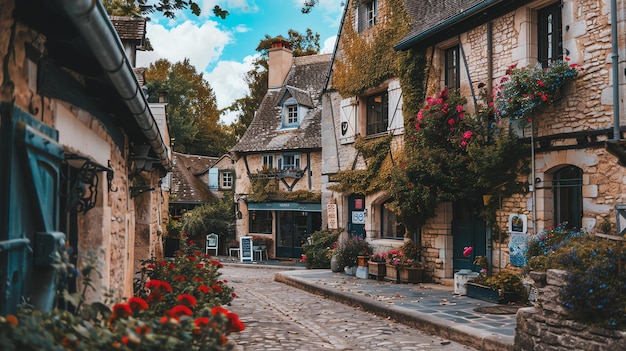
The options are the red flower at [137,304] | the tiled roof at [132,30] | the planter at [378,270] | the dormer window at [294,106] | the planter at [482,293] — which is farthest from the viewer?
the dormer window at [294,106]

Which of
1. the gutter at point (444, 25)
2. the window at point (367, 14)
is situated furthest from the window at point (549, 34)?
the window at point (367, 14)

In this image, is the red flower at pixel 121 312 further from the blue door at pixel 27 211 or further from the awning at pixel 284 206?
the awning at pixel 284 206

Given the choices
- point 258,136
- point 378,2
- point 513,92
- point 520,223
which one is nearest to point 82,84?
point 513,92

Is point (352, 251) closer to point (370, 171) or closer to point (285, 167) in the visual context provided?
point (370, 171)

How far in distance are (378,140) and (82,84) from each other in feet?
36.8

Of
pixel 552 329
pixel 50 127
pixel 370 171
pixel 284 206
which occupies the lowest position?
pixel 552 329

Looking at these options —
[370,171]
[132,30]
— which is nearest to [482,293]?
[370,171]

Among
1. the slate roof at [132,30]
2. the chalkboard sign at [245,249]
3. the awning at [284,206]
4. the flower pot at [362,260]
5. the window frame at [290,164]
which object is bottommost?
the chalkboard sign at [245,249]

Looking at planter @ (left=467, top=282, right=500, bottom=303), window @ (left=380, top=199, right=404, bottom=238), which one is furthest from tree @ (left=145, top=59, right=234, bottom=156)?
planter @ (left=467, top=282, right=500, bottom=303)

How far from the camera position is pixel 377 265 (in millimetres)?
13219

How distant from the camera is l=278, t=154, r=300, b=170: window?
21.9 m

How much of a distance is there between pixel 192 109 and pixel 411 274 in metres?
23.9

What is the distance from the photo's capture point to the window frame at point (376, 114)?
14.9 metres

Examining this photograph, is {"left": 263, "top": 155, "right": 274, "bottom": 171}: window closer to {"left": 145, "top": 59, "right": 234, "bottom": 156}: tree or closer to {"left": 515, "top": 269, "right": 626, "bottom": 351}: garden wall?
{"left": 145, "top": 59, "right": 234, "bottom": 156}: tree
